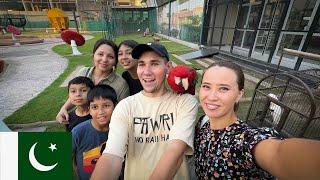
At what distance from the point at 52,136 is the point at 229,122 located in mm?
1176

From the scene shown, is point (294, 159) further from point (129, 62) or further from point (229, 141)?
point (129, 62)

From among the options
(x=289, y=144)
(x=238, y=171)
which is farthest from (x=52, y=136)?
(x=289, y=144)

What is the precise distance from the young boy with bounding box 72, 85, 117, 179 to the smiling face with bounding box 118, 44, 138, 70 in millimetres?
750

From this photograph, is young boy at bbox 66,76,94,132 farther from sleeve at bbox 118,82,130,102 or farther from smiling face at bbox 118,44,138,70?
smiling face at bbox 118,44,138,70

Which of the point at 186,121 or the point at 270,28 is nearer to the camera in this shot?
the point at 186,121

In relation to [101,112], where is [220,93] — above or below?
above

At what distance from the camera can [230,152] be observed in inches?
51.5

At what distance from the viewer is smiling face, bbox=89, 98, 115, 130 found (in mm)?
2130

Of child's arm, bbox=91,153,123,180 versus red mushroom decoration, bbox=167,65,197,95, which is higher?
red mushroom decoration, bbox=167,65,197,95

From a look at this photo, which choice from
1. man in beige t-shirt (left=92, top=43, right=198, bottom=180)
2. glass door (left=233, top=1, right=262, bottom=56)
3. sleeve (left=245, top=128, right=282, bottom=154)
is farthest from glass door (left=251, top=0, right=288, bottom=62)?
sleeve (left=245, top=128, right=282, bottom=154)

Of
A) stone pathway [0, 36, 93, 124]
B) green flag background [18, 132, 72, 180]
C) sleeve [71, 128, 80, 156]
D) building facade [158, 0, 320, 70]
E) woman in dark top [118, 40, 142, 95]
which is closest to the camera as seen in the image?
green flag background [18, 132, 72, 180]

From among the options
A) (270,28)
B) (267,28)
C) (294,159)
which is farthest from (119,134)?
(267,28)

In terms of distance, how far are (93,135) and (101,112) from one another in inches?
9.1

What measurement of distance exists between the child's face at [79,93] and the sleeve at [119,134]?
3.42 feet
